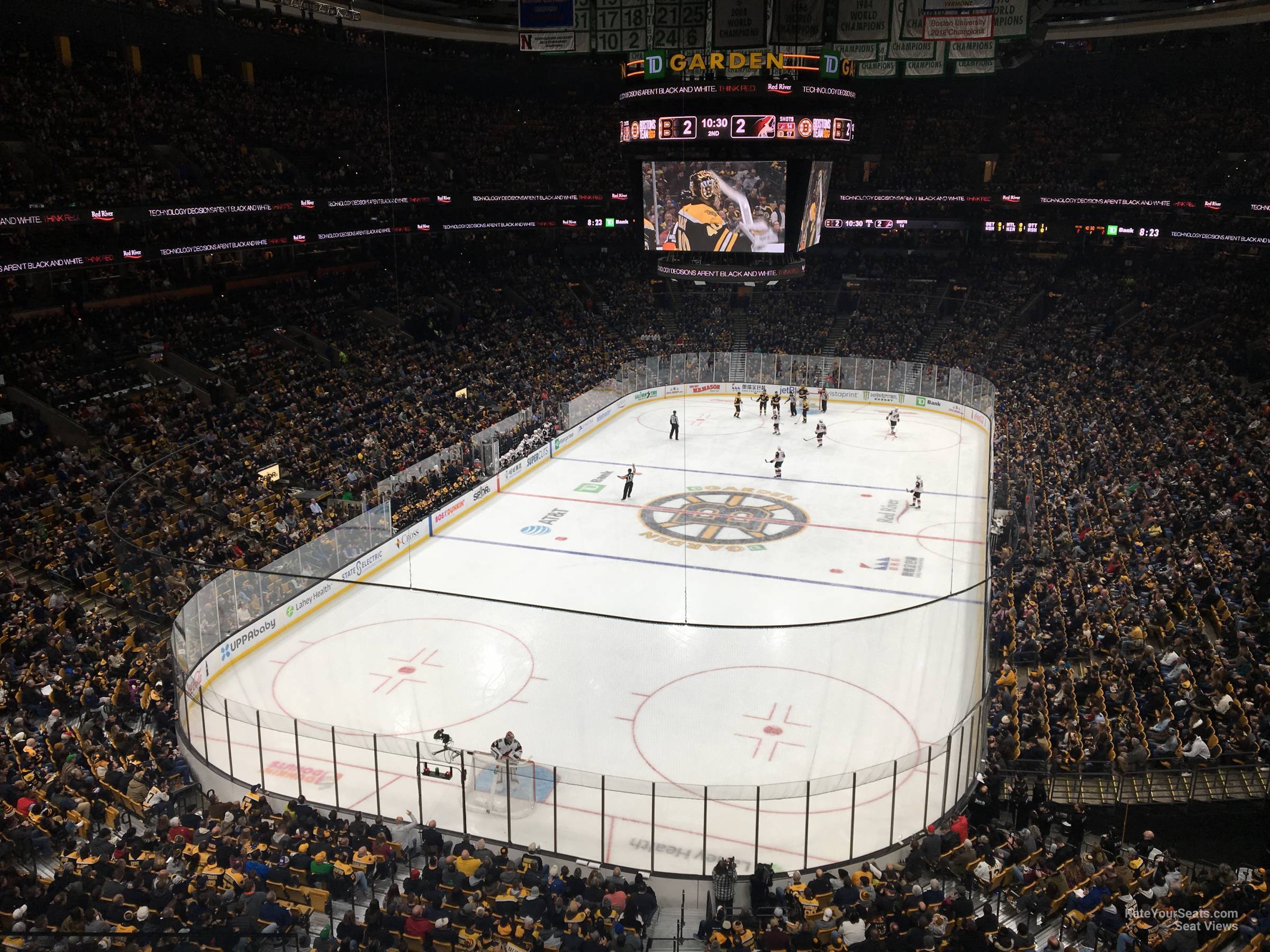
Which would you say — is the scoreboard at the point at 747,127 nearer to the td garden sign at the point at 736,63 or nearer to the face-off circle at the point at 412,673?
the td garden sign at the point at 736,63

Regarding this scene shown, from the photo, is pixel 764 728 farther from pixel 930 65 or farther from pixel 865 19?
pixel 930 65

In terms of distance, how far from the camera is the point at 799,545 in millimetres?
25969

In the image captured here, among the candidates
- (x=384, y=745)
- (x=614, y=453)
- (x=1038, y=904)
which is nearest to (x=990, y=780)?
(x=1038, y=904)

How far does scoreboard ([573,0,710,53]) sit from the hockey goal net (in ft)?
50.0

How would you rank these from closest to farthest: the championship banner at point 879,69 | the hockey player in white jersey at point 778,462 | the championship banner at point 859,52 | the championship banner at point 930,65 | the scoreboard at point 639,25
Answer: the scoreboard at point 639,25 → the championship banner at point 859,52 → the championship banner at point 930,65 → the championship banner at point 879,69 → the hockey player in white jersey at point 778,462

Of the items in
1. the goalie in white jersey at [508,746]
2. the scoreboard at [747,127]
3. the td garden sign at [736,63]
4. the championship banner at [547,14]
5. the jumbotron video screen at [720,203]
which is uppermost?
the td garden sign at [736,63]

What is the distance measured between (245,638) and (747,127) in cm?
2295

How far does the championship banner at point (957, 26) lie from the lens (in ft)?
67.1

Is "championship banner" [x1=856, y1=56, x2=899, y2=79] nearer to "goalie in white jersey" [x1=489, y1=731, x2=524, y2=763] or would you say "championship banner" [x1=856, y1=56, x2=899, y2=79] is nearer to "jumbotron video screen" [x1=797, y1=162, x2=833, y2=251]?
"jumbotron video screen" [x1=797, y1=162, x2=833, y2=251]

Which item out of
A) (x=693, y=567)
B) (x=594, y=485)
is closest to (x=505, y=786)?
(x=693, y=567)

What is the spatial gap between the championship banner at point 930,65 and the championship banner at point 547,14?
915 cm

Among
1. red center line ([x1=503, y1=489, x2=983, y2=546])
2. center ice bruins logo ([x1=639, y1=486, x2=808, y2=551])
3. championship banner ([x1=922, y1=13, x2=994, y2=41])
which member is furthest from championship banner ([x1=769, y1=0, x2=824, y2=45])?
red center line ([x1=503, y1=489, x2=983, y2=546])

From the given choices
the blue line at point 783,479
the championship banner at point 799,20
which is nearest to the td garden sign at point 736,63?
the championship banner at point 799,20

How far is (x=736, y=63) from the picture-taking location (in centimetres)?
3070
